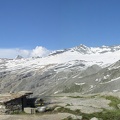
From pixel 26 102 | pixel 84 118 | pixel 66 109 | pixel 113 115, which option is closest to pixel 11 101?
pixel 26 102

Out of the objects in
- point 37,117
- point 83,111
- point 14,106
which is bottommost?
point 37,117

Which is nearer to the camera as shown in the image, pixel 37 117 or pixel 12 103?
pixel 37 117

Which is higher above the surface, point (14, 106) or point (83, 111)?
point (14, 106)

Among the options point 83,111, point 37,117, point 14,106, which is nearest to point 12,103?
point 14,106

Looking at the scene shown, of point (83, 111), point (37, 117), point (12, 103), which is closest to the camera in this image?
point (37, 117)

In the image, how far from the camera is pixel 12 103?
53.7 meters

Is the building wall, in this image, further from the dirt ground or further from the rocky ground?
the dirt ground

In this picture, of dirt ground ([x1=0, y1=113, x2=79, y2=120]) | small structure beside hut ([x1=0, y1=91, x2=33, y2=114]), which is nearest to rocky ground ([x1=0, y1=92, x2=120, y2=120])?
dirt ground ([x1=0, y1=113, x2=79, y2=120])

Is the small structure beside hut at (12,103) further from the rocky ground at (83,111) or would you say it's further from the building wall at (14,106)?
the rocky ground at (83,111)

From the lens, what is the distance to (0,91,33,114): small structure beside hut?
172 feet

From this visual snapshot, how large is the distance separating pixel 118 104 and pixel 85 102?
5896 millimetres

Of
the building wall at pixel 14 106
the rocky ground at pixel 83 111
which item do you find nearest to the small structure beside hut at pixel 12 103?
the building wall at pixel 14 106

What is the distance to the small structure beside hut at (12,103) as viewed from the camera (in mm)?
52344

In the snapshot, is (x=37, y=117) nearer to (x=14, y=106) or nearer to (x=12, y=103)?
(x=14, y=106)
